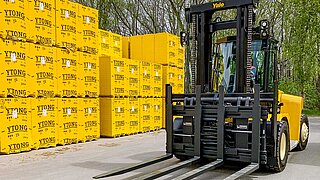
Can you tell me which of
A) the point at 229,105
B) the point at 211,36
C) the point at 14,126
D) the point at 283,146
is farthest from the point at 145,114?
the point at 229,105

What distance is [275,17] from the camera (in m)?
26.4

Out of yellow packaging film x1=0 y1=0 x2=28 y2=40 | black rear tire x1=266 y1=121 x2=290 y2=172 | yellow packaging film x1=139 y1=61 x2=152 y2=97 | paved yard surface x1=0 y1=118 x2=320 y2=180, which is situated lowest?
paved yard surface x1=0 y1=118 x2=320 y2=180

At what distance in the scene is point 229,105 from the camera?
6.14 meters

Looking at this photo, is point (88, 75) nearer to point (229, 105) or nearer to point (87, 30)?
point (87, 30)

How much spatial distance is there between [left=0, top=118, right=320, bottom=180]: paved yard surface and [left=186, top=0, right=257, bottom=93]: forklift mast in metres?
1.79

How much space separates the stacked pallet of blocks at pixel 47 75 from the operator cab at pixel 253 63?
4810 millimetres

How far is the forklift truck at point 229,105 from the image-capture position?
5852 mm

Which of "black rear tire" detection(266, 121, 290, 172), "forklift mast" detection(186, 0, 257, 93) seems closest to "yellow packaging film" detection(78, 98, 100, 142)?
"forklift mast" detection(186, 0, 257, 93)

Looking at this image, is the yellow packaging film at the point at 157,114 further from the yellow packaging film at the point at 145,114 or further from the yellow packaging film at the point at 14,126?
the yellow packaging film at the point at 14,126

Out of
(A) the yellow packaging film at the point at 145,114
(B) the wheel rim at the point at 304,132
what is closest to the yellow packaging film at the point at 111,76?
(A) the yellow packaging film at the point at 145,114

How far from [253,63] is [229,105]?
1.37m

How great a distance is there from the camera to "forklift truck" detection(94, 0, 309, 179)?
5852 millimetres

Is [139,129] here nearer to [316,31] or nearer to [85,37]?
[85,37]

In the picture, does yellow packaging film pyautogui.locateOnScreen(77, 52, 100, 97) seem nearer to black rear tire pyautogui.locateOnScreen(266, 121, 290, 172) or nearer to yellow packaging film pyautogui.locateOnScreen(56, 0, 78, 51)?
yellow packaging film pyautogui.locateOnScreen(56, 0, 78, 51)
